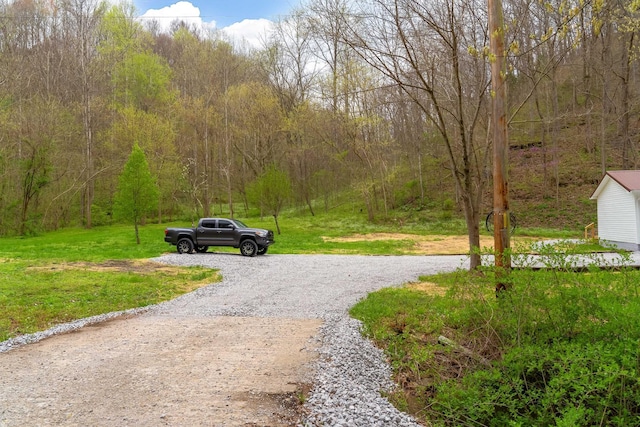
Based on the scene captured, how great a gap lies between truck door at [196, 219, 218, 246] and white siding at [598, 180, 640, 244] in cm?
1774

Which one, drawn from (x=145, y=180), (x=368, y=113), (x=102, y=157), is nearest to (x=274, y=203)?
(x=145, y=180)

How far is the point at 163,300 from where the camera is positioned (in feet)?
33.0

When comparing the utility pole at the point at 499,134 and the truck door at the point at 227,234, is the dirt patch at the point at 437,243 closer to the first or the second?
the truck door at the point at 227,234

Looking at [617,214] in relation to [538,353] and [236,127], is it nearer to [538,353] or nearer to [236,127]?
[538,353]

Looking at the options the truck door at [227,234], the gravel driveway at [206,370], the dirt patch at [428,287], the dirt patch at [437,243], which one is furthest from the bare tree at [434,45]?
the truck door at [227,234]

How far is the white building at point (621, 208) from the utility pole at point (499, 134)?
14.1 m

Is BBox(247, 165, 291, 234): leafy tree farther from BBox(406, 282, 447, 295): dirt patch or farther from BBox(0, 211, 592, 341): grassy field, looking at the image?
BBox(406, 282, 447, 295): dirt patch

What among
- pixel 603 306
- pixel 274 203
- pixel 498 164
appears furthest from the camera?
pixel 274 203

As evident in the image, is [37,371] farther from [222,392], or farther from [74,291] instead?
[74,291]

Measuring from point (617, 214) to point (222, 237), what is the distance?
17.8 meters

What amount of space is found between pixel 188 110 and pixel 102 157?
28.3 ft

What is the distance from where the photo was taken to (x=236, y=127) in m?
41.3

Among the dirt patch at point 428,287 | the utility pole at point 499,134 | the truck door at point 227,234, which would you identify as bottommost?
the dirt patch at point 428,287

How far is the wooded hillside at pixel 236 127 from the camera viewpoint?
104ft
